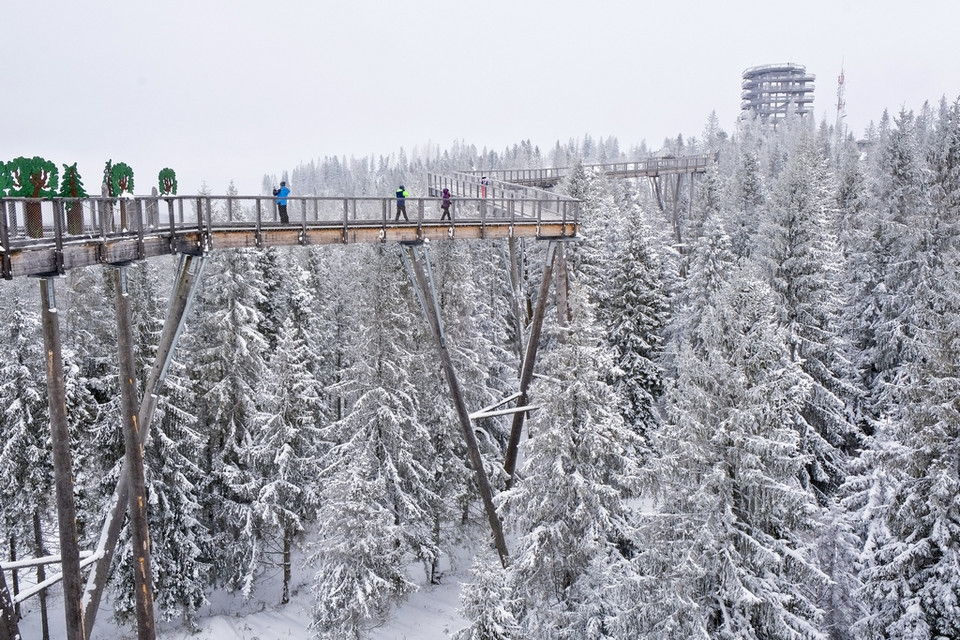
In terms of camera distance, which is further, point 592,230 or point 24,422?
point 592,230

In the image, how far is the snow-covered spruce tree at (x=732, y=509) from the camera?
1179 cm

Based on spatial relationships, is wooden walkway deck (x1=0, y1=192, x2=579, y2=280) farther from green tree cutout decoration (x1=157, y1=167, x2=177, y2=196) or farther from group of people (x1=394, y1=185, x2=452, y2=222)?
group of people (x1=394, y1=185, x2=452, y2=222)

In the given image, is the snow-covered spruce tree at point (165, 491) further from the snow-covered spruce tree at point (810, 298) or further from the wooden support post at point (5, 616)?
the snow-covered spruce tree at point (810, 298)

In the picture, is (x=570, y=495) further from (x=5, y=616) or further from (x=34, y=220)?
(x=34, y=220)

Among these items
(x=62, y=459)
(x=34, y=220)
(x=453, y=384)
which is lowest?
(x=453, y=384)

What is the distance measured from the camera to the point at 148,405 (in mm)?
13828

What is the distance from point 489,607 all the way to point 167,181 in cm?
1149

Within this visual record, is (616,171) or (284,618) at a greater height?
(616,171)

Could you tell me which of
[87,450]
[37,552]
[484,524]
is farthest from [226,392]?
[484,524]

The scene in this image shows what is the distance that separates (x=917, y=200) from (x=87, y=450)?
109 ft

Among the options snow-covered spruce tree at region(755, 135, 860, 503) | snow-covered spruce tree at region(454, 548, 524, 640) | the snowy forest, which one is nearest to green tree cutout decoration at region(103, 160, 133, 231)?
the snowy forest

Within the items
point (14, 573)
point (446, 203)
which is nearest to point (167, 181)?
point (446, 203)

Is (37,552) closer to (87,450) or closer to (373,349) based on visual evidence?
(87,450)

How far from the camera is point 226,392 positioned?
77.7 ft
